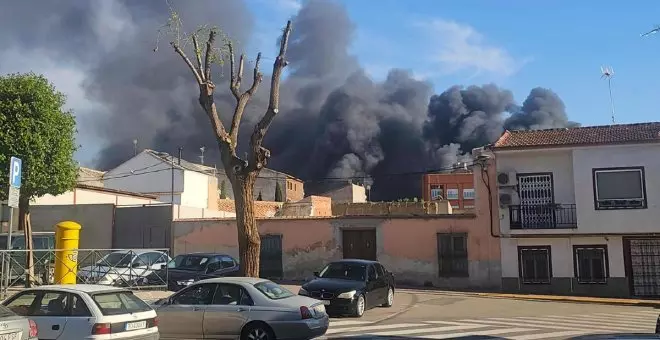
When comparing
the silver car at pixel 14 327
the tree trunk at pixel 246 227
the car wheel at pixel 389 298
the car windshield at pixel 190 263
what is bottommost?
the car wheel at pixel 389 298

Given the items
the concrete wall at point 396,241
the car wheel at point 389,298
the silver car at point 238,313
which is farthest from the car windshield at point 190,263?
the silver car at point 238,313

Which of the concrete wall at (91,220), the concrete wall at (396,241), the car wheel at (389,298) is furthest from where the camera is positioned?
the concrete wall at (91,220)

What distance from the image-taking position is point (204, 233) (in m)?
31.3

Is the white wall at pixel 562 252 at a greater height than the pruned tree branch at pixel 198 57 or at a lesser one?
lesser

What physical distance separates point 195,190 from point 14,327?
154ft

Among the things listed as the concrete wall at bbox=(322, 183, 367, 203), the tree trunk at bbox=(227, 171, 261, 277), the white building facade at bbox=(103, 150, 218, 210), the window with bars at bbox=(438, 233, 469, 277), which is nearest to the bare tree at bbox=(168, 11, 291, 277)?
the tree trunk at bbox=(227, 171, 261, 277)

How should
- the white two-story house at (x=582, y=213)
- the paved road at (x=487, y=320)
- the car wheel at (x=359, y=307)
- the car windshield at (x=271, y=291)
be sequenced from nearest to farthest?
the car windshield at (x=271, y=291), the paved road at (x=487, y=320), the car wheel at (x=359, y=307), the white two-story house at (x=582, y=213)

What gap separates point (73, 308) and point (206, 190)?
48046 millimetres

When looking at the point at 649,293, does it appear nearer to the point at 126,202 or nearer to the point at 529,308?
the point at 529,308

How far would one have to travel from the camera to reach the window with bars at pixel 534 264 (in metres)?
26.2

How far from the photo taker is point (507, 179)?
26.7 metres

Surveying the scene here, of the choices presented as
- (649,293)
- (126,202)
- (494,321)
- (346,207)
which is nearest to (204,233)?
(126,202)

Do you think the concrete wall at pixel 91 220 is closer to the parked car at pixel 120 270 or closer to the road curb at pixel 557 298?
the parked car at pixel 120 270

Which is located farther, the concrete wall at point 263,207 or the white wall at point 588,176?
the concrete wall at point 263,207
